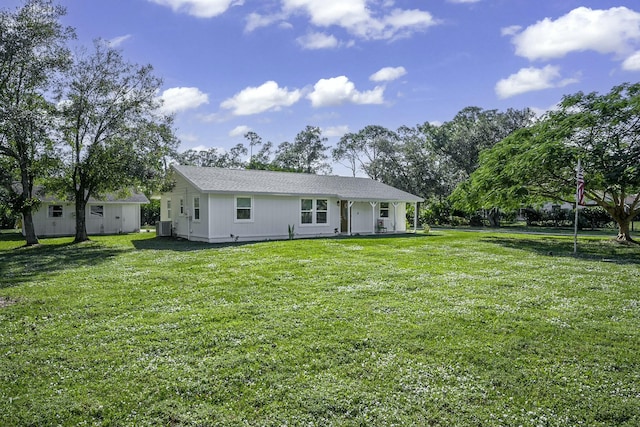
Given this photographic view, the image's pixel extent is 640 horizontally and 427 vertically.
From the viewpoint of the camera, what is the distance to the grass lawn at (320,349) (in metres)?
3.62

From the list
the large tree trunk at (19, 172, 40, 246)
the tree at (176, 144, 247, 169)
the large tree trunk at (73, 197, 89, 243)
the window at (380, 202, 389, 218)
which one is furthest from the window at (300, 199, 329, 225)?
the tree at (176, 144, 247, 169)

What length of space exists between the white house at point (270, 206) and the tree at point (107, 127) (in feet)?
7.51

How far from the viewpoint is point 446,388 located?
401 cm

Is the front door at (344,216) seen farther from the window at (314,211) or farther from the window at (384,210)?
the window at (384,210)

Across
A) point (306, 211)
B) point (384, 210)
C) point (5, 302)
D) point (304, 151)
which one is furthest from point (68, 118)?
point (304, 151)

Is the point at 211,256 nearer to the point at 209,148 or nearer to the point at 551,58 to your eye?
the point at 551,58

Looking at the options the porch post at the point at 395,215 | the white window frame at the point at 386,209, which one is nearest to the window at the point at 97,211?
the white window frame at the point at 386,209

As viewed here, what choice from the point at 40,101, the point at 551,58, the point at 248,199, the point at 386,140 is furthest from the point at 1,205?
the point at 386,140

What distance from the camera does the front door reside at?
23.9 metres

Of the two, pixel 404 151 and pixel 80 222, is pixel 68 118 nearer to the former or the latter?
pixel 80 222

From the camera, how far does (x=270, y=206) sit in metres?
20.6

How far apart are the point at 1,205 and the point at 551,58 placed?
24.4 metres

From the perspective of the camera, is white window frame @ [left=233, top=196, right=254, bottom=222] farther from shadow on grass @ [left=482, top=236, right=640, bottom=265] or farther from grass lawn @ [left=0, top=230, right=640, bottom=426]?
shadow on grass @ [left=482, top=236, right=640, bottom=265]

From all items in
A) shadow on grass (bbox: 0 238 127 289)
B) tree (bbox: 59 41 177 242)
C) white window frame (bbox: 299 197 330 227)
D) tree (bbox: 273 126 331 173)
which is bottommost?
shadow on grass (bbox: 0 238 127 289)
